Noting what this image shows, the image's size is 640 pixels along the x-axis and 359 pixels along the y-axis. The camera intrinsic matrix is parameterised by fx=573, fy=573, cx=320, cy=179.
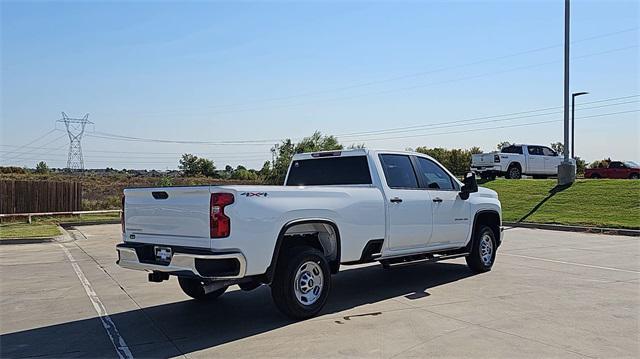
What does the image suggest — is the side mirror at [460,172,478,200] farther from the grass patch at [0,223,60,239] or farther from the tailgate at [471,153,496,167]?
the tailgate at [471,153,496,167]

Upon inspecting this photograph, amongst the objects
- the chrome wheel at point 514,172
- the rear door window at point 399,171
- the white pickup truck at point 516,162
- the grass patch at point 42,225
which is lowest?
the grass patch at point 42,225

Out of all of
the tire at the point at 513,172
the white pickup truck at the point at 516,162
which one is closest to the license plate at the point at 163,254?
the white pickup truck at the point at 516,162

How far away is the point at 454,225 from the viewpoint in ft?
31.2

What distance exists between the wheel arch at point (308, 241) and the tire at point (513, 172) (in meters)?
24.7

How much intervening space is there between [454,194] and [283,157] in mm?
43267

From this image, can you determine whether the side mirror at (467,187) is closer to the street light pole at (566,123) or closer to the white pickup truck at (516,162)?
the street light pole at (566,123)

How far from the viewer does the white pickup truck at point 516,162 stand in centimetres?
3008

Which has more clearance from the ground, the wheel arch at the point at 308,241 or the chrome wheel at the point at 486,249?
the wheel arch at the point at 308,241

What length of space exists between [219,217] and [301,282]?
1461mm

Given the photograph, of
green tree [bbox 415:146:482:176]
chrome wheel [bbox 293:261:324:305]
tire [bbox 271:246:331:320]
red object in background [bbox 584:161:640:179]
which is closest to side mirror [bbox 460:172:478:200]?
tire [bbox 271:246:331:320]

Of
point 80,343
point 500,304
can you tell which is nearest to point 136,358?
point 80,343

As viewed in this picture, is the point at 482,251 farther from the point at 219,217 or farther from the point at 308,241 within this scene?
the point at 219,217

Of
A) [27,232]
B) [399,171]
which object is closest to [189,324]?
[399,171]

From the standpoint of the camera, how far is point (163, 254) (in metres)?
6.64
